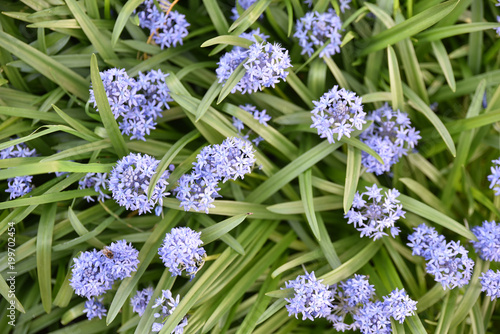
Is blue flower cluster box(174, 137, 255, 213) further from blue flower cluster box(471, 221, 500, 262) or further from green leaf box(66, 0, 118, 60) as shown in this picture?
blue flower cluster box(471, 221, 500, 262)

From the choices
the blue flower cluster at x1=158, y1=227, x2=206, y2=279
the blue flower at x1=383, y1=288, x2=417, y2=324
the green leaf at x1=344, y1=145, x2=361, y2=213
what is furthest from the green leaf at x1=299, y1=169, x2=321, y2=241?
the blue flower cluster at x1=158, y1=227, x2=206, y2=279

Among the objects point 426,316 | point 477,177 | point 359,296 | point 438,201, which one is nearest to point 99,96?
point 359,296

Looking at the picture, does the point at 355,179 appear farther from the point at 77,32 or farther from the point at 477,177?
the point at 77,32

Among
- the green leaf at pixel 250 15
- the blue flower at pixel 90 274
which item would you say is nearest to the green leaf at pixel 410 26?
the green leaf at pixel 250 15

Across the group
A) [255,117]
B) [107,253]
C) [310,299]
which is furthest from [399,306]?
[107,253]

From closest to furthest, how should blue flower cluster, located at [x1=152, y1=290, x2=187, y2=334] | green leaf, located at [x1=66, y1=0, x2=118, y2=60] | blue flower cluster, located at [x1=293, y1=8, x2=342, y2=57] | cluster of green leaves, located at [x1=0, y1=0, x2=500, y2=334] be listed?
blue flower cluster, located at [x1=152, y1=290, x2=187, y2=334], cluster of green leaves, located at [x1=0, y1=0, x2=500, y2=334], green leaf, located at [x1=66, y1=0, x2=118, y2=60], blue flower cluster, located at [x1=293, y1=8, x2=342, y2=57]

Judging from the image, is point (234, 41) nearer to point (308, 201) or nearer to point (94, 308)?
point (308, 201)

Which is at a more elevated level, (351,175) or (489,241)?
(351,175)
